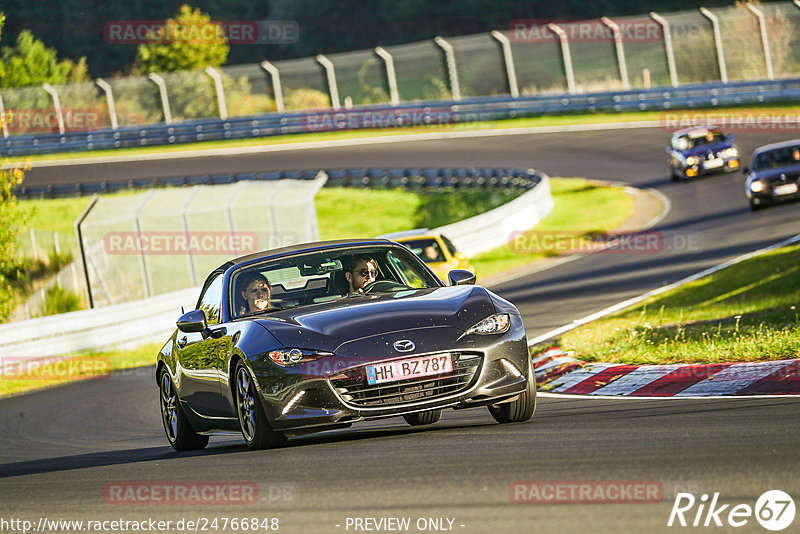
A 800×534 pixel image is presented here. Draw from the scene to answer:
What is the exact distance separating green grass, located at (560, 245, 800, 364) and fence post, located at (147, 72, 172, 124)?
3957 cm

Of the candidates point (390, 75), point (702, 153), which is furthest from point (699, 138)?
point (390, 75)

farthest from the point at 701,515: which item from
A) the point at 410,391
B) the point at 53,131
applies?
the point at 53,131

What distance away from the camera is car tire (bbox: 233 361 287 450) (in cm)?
790

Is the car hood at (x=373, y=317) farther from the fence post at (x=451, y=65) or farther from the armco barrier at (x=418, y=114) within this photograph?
the fence post at (x=451, y=65)

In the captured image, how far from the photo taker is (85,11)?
88.3m

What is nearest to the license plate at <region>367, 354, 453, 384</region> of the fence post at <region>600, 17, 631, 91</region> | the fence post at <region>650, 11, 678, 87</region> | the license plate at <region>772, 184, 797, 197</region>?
the license plate at <region>772, 184, 797, 197</region>

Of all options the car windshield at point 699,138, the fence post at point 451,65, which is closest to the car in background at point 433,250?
the car windshield at point 699,138

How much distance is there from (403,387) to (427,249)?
11.7 metres

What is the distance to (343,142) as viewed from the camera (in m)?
52.4

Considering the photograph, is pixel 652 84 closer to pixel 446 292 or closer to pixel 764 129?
pixel 764 129

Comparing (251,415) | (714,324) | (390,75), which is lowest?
(390,75)

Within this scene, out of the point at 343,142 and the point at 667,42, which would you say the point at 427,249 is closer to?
the point at 667,42

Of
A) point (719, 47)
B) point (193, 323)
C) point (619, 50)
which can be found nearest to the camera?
point (193, 323)

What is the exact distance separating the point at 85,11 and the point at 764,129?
6010 cm
